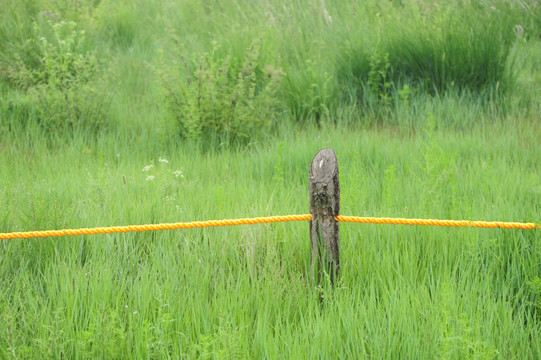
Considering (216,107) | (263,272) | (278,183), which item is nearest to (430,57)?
(216,107)

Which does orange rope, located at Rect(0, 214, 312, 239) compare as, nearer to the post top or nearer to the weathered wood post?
the weathered wood post

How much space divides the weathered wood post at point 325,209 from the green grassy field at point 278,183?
0.47 feet

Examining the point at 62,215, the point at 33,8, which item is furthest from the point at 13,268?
the point at 33,8

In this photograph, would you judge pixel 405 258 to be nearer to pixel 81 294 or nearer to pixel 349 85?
pixel 81 294

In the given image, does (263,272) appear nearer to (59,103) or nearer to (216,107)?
(216,107)

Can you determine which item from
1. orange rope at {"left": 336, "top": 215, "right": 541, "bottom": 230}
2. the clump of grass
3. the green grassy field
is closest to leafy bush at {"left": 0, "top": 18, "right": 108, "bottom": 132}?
the green grassy field

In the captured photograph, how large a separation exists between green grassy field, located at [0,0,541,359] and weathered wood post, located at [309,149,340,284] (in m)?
0.14

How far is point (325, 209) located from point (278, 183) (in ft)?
4.58

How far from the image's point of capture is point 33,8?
25.3ft

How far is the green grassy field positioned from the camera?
2.70 metres

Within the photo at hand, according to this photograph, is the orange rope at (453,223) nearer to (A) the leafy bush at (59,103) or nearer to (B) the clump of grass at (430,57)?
(B) the clump of grass at (430,57)

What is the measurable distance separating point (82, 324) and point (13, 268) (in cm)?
65

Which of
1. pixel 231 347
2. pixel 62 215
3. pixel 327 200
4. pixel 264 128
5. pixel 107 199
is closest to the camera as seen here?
pixel 231 347

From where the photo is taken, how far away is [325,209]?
9.54ft
